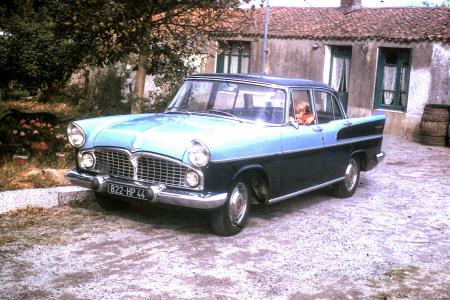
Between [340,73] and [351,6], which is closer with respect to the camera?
[340,73]

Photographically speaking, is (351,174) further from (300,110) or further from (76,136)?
(76,136)

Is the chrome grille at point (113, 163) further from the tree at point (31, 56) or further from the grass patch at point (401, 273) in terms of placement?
the tree at point (31, 56)

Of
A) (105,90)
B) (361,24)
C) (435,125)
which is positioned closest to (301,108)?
(105,90)

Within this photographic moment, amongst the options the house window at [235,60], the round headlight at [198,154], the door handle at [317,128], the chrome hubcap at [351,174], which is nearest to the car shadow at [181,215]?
the round headlight at [198,154]

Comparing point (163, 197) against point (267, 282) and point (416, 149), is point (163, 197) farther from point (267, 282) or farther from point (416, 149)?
point (416, 149)

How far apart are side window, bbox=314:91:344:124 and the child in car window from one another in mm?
222

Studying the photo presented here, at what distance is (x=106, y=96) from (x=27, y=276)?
9404 millimetres

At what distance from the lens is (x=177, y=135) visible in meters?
5.43

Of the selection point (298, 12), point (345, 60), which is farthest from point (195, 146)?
point (298, 12)

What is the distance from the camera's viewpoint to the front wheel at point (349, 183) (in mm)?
7836

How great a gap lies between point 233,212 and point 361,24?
1476 cm

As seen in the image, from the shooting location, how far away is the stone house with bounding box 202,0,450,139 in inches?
650

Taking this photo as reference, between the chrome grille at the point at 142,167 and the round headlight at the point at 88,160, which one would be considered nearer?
the chrome grille at the point at 142,167

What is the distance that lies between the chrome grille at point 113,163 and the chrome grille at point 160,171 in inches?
5.4
